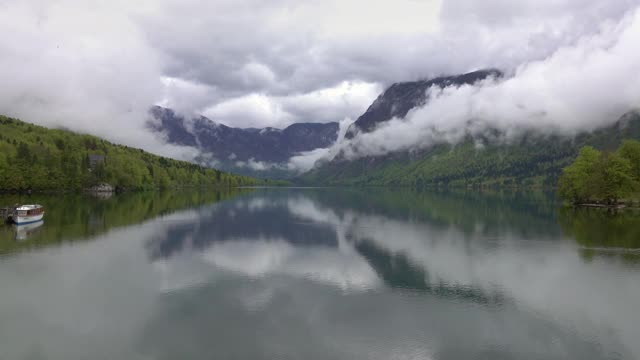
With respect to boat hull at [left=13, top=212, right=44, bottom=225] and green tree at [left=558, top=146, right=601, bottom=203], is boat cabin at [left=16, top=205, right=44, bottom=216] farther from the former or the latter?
green tree at [left=558, top=146, right=601, bottom=203]

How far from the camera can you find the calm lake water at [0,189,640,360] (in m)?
32.3

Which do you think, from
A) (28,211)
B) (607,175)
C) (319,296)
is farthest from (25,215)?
(607,175)

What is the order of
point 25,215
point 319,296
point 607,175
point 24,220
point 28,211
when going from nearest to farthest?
point 319,296, point 24,220, point 25,215, point 28,211, point 607,175

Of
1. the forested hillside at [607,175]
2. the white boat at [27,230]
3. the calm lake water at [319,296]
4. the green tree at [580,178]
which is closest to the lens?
the calm lake water at [319,296]

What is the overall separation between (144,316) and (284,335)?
12.2m

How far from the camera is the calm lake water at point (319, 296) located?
32.3 m

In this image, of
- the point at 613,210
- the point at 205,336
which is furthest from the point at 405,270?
the point at 613,210

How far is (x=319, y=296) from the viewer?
44969mm

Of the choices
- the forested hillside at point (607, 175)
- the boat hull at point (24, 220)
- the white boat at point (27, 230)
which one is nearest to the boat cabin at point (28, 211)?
the boat hull at point (24, 220)

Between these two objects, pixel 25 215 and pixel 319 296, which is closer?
pixel 319 296

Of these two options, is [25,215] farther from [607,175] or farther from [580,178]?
[580,178]

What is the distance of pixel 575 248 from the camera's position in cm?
6938

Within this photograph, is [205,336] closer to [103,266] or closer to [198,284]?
[198,284]

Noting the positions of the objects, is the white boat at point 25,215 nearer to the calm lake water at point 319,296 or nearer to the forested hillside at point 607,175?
the calm lake water at point 319,296
